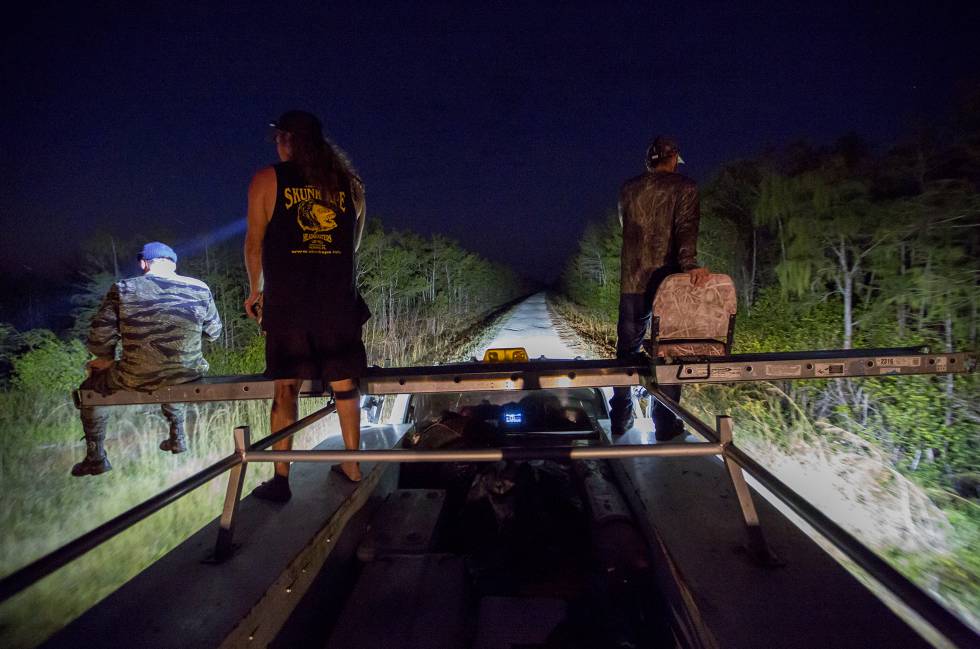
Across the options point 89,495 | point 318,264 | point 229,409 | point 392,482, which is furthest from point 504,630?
point 229,409

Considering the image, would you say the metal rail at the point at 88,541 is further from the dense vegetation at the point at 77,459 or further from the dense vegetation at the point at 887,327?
the dense vegetation at the point at 887,327

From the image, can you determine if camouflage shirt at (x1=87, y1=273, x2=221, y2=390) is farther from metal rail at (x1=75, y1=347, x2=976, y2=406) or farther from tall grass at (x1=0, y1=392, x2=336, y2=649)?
tall grass at (x1=0, y1=392, x2=336, y2=649)

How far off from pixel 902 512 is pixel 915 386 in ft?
6.66

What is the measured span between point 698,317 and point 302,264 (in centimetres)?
207

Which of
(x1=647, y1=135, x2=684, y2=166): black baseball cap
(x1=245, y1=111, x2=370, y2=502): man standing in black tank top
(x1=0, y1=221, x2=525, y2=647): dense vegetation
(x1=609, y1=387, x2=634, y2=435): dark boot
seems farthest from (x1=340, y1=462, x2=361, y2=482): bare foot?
(x1=647, y1=135, x2=684, y2=166): black baseball cap

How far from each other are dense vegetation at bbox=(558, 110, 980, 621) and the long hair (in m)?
4.72

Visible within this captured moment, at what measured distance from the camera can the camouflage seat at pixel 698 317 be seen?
2.43m

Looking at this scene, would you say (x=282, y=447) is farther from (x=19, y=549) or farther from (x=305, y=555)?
(x=19, y=549)

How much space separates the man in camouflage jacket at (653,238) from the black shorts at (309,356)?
2058 mm

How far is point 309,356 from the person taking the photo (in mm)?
2486

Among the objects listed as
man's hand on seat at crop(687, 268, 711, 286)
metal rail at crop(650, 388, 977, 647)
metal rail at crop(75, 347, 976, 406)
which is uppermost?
man's hand on seat at crop(687, 268, 711, 286)

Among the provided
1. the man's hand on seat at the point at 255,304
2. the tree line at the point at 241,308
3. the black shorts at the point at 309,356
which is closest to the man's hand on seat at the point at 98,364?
the man's hand on seat at the point at 255,304

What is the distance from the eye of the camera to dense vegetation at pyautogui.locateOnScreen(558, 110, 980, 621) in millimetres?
4047

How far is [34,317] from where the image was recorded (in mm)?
25422
